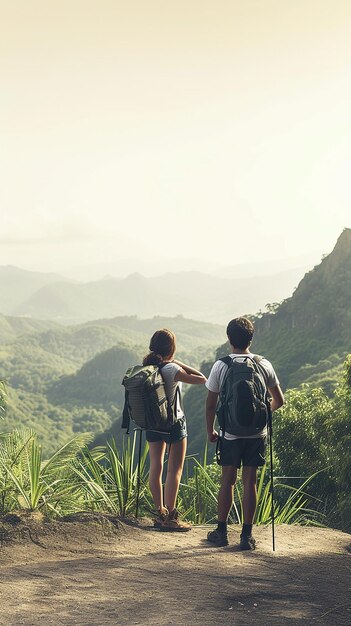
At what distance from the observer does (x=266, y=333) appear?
10381cm

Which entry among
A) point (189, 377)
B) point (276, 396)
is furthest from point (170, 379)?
point (276, 396)

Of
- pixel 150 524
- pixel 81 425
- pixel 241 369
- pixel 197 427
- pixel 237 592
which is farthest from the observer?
pixel 81 425

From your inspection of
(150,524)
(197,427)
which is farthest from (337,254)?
(150,524)

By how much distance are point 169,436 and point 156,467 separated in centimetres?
32

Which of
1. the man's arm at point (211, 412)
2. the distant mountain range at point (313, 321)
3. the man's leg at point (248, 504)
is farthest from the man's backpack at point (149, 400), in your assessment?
the distant mountain range at point (313, 321)

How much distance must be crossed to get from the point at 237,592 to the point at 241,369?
1.51m

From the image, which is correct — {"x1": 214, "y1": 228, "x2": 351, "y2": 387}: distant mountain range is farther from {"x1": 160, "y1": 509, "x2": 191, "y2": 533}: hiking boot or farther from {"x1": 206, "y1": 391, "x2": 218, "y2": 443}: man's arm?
{"x1": 206, "y1": 391, "x2": 218, "y2": 443}: man's arm

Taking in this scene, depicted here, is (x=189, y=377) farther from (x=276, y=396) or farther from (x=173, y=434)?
(x=276, y=396)

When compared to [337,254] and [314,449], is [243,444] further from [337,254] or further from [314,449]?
[337,254]

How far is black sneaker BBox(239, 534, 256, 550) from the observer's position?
522 centimetres

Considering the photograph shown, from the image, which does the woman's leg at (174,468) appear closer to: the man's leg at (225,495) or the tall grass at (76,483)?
the tall grass at (76,483)

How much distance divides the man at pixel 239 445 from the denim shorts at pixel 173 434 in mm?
258

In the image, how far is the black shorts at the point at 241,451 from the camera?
16.8ft

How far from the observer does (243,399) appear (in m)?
4.93
